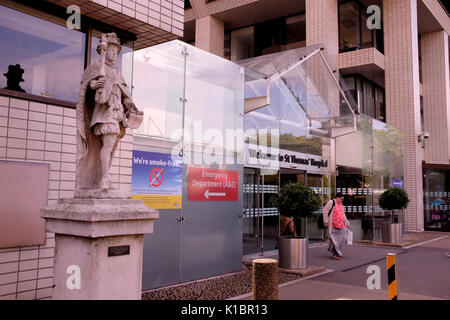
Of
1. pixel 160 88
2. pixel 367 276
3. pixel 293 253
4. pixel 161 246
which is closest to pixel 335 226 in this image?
pixel 367 276

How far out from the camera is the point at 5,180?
5.89m

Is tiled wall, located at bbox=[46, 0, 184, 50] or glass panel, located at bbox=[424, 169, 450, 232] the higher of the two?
tiled wall, located at bbox=[46, 0, 184, 50]

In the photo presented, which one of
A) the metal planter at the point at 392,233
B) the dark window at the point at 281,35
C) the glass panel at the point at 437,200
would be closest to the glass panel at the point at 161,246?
the metal planter at the point at 392,233

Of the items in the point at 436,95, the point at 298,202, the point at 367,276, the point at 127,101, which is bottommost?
the point at 367,276

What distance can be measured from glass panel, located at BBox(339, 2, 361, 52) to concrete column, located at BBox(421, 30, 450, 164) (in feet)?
21.3

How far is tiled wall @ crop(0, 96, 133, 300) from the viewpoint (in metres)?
5.88

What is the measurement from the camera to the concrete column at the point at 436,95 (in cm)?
2422

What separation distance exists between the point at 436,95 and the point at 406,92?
537 cm

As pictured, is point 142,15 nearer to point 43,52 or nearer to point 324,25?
point 43,52

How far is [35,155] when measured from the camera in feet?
20.4

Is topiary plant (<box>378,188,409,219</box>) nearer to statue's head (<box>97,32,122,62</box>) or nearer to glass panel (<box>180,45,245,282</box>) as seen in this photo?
glass panel (<box>180,45,245,282</box>)

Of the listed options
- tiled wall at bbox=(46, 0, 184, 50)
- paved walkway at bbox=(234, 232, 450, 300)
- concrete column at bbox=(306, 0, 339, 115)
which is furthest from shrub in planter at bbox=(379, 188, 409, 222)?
tiled wall at bbox=(46, 0, 184, 50)
